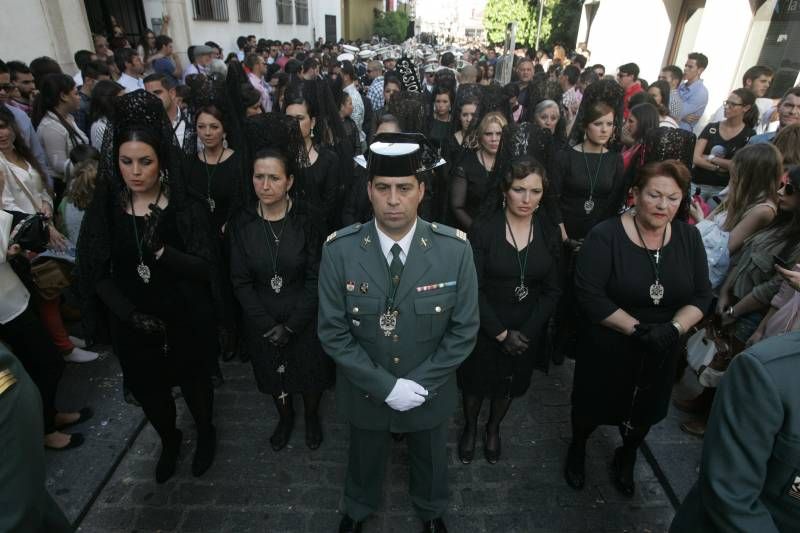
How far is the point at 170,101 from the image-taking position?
5.87 meters

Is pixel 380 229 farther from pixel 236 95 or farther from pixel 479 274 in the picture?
pixel 236 95

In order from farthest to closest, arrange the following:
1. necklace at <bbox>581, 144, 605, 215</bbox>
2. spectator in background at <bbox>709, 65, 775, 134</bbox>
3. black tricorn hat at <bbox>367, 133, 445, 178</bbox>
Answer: spectator in background at <bbox>709, 65, 775, 134</bbox>
necklace at <bbox>581, 144, 605, 215</bbox>
black tricorn hat at <bbox>367, 133, 445, 178</bbox>

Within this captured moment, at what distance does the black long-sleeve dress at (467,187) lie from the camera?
4484 mm

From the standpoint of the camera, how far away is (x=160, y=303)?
2.99 metres

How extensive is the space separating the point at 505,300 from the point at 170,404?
2443 millimetres

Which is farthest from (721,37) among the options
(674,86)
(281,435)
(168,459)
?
(168,459)

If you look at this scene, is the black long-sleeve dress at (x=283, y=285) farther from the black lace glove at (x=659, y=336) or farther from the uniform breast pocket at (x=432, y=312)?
the black lace glove at (x=659, y=336)

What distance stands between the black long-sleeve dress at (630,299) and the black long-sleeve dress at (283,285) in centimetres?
180

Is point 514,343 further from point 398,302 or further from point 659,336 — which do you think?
point 398,302

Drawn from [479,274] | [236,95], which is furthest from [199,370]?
[236,95]

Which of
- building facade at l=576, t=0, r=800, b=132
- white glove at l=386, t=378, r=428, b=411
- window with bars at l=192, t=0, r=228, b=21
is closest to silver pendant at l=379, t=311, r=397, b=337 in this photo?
white glove at l=386, t=378, r=428, b=411

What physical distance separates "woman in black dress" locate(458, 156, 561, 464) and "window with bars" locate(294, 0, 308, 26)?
2691cm

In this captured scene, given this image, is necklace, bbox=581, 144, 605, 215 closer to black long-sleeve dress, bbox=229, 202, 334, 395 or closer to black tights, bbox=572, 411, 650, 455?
black tights, bbox=572, 411, 650, 455

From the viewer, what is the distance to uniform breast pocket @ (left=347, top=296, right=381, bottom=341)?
2410 millimetres
